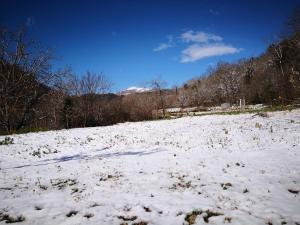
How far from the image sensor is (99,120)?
39.2 m

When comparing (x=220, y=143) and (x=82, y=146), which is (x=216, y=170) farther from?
(x=82, y=146)

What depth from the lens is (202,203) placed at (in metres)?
5.98

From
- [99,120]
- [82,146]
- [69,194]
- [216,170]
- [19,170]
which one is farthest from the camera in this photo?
[99,120]

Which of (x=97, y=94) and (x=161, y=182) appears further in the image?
(x=97, y=94)

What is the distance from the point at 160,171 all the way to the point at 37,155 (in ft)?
25.7

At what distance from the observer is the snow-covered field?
548 cm

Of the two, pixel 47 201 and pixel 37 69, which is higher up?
pixel 37 69

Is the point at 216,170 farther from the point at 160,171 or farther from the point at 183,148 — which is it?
the point at 183,148

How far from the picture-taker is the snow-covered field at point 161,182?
5.48 m

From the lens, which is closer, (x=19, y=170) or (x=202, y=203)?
(x=202, y=203)

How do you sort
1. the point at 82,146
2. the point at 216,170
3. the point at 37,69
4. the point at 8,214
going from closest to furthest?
1. the point at 8,214
2. the point at 216,170
3. the point at 82,146
4. the point at 37,69

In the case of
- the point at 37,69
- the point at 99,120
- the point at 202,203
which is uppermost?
the point at 37,69

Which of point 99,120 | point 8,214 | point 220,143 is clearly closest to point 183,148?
point 220,143

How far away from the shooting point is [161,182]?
7.76 metres
